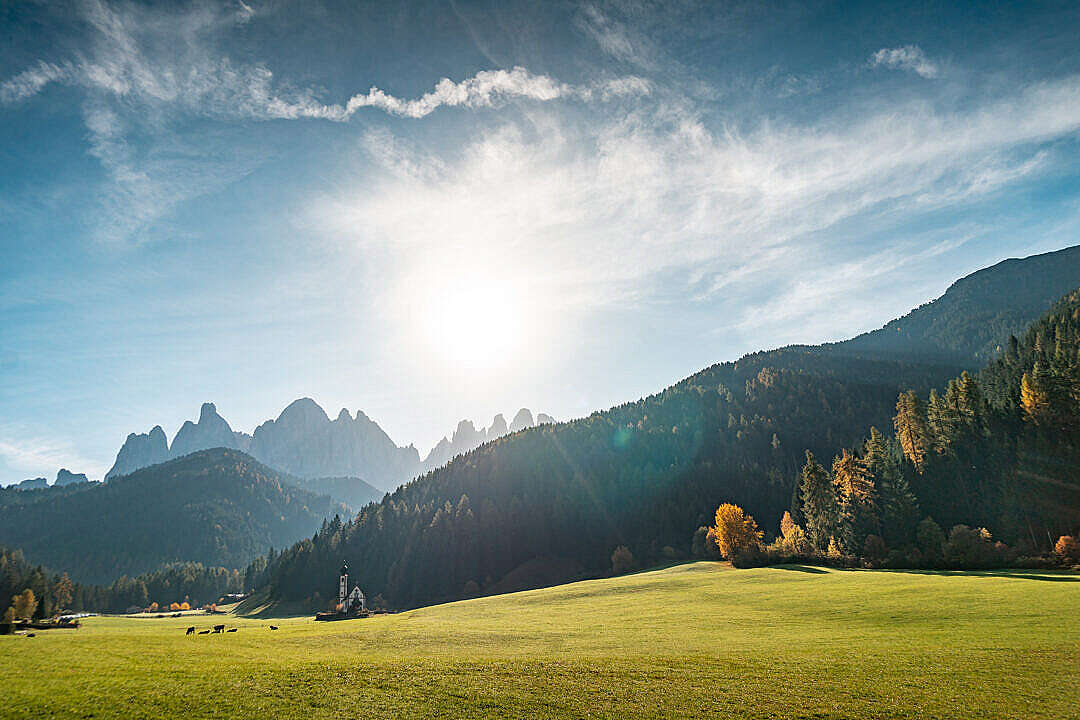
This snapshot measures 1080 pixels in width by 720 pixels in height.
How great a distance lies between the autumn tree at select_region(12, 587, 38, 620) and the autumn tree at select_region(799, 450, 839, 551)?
162268mm

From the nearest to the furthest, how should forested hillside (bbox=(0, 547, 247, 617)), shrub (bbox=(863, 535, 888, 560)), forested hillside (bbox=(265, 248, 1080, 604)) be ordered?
1. shrub (bbox=(863, 535, 888, 560))
2. forested hillside (bbox=(0, 547, 247, 617))
3. forested hillside (bbox=(265, 248, 1080, 604))

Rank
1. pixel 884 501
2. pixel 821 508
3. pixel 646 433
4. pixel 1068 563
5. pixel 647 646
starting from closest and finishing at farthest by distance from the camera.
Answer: pixel 647 646 < pixel 1068 563 < pixel 884 501 < pixel 821 508 < pixel 646 433

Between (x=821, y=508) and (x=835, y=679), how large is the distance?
77954 millimetres

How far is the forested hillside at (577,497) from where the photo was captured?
140 metres

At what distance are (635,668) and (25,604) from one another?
15604 cm

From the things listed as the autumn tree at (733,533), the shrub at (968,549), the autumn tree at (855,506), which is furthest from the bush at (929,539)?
the autumn tree at (733,533)

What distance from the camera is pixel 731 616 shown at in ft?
118

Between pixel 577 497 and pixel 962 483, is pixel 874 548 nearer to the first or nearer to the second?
pixel 962 483

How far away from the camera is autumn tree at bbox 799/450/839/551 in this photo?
84938 millimetres

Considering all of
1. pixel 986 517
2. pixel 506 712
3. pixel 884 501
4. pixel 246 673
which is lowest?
pixel 986 517

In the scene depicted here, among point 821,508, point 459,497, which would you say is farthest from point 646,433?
point 821,508

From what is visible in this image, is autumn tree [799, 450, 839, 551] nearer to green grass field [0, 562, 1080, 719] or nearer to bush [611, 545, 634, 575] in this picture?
bush [611, 545, 634, 575]

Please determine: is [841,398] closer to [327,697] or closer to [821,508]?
[821,508]

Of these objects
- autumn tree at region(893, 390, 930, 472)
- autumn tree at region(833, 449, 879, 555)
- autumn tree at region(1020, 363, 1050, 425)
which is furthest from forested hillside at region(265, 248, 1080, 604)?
autumn tree at region(1020, 363, 1050, 425)
